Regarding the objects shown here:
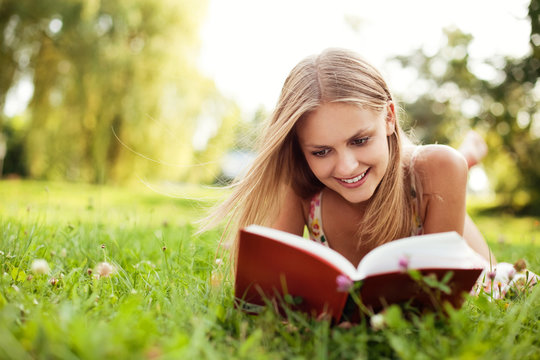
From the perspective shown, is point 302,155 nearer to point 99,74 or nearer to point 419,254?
point 419,254

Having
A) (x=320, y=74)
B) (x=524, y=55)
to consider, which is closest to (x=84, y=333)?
(x=320, y=74)

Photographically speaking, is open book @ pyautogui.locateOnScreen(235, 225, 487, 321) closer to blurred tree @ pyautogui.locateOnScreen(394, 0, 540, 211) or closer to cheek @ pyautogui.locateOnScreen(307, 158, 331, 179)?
cheek @ pyautogui.locateOnScreen(307, 158, 331, 179)

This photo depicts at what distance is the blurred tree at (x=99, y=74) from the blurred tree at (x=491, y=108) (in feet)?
18.9

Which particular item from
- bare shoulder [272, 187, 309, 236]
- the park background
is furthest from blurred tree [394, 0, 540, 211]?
bare shoulder [272, 187, 309, 236]

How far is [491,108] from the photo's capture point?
454 inches

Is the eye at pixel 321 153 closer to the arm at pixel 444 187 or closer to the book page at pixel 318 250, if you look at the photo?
the arm at pixel 444 187

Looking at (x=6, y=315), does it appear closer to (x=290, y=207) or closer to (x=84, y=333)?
(x=84, y=333)

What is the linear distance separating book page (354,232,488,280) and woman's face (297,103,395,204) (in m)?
0.65

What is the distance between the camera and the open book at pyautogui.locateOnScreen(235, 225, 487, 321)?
107cm

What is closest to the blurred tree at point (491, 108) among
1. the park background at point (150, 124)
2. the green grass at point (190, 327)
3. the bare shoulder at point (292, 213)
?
the park background at point (150, 124)

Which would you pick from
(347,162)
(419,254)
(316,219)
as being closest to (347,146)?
(347,162)

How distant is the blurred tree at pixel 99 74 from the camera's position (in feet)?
31.7

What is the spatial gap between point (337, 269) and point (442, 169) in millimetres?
1002

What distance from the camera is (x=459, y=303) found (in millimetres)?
1197
